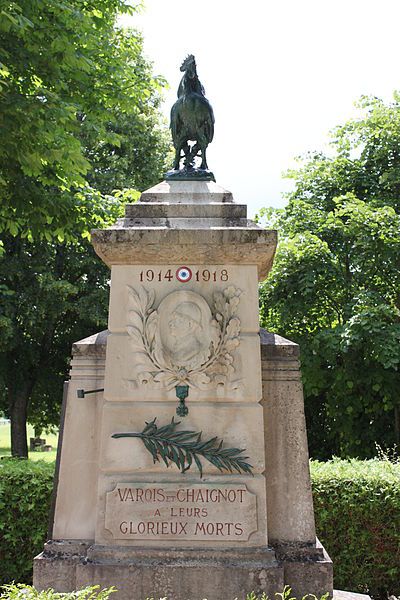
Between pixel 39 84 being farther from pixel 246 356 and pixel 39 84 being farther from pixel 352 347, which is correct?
pixel 352 347

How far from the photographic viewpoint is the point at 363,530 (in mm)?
6844

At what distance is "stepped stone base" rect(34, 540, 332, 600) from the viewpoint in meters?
4.28

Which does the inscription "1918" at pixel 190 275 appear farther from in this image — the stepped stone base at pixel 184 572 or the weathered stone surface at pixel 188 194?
the stepped stone base at pixel 184 572

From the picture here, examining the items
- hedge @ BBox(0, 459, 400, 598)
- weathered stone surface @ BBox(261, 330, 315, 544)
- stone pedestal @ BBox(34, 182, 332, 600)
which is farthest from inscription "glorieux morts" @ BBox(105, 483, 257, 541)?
hedge @ BBox(0, 459, 400, 598)

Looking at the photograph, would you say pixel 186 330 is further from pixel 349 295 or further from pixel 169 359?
pixel 349 295

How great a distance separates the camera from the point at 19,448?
16953mm

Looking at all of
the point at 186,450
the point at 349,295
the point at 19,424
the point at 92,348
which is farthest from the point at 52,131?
the point at 19,424

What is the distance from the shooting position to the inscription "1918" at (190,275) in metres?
4.76

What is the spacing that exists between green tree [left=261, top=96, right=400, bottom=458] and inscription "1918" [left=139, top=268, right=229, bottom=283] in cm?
750

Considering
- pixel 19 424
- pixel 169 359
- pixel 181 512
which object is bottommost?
pixel 181 512

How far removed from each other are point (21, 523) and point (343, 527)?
3.39 metres

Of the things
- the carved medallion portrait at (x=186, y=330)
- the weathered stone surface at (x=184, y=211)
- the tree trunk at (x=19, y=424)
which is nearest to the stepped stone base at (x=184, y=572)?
the carved medallion portrait at (x=186, y=330)

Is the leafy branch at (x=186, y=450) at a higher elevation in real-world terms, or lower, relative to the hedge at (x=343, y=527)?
higher

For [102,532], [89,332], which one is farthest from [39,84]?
[89,332]
